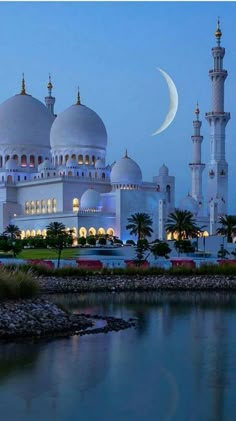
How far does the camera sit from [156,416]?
9.84 meters

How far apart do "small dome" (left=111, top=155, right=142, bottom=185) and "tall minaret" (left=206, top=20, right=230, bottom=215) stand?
6.99 meters

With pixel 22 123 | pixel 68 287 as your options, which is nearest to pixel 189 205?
pixel 22 123

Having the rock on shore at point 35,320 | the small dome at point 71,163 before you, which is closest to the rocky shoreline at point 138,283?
the rock on shore at point 35,320

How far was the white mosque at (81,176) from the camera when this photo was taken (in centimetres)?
5738

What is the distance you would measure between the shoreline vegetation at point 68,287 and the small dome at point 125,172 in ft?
100

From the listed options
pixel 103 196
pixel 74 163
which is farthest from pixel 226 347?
pixel 74 163

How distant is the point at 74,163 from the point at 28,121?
780 cm

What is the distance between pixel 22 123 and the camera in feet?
219

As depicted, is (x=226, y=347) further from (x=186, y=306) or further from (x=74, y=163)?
(x=74, y=163)

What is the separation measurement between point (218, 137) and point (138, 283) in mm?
36418

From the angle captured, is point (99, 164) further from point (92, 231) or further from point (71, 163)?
point (92, 231)

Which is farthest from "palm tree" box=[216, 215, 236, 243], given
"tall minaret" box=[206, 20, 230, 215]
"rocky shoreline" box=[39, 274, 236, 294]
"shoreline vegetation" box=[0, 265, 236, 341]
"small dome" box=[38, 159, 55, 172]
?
"rocky shoreline" box=[39, 274, 236, 294]

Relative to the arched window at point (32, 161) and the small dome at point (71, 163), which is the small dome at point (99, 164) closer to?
the small dome at point (71, 163)

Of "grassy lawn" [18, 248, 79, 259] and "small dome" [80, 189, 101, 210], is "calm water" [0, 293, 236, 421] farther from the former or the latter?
"small dome" [80, 189, 101, 210]
